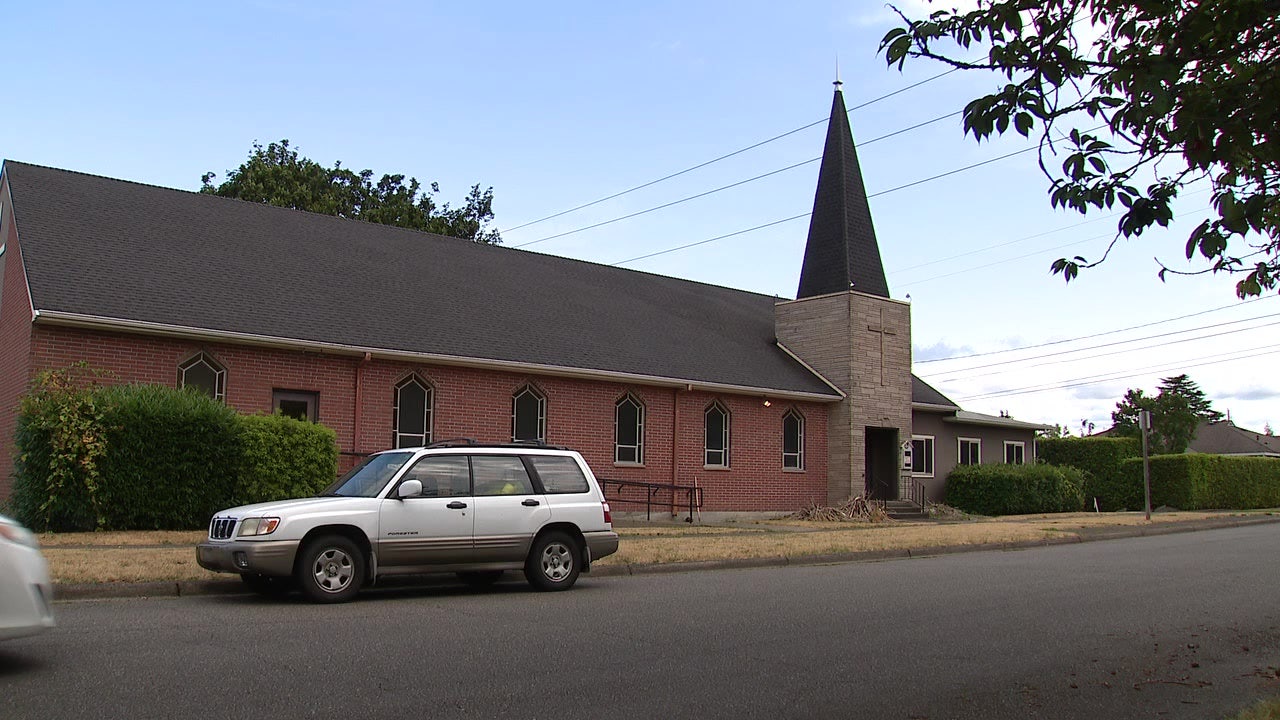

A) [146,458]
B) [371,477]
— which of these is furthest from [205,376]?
[371,477]

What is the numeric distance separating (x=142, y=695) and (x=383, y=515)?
5174 mm

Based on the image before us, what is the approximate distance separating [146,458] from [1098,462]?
103 feet

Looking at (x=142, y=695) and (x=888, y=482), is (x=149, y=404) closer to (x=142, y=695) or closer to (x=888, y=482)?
(x=142, y=695)

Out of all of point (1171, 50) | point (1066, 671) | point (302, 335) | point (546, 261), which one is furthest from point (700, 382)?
point (1171, 50)

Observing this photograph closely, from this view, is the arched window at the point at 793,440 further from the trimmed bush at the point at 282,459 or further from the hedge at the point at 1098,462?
the trimmed bush at the point at 282,459

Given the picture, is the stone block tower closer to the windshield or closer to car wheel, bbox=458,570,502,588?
car wheel, bbox=458,570,502,588

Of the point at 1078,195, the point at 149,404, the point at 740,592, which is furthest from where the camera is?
the point at 149,404

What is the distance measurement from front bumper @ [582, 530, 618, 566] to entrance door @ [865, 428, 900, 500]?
20.0 meters

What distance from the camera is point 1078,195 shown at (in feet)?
22.4

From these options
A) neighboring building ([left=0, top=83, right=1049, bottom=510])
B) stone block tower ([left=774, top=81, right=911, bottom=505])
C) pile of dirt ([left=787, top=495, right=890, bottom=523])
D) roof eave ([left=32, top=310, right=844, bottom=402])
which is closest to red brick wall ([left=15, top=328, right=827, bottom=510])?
neighboring building ([left=0, top=83, right=1049, bottom=510])

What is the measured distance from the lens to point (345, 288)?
Result: 79.0ft

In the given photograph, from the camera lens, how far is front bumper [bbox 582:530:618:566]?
521 inches

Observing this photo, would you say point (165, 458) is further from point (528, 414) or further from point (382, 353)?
point (528, 414)

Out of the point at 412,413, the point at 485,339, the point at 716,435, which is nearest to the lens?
the point at 412,413
